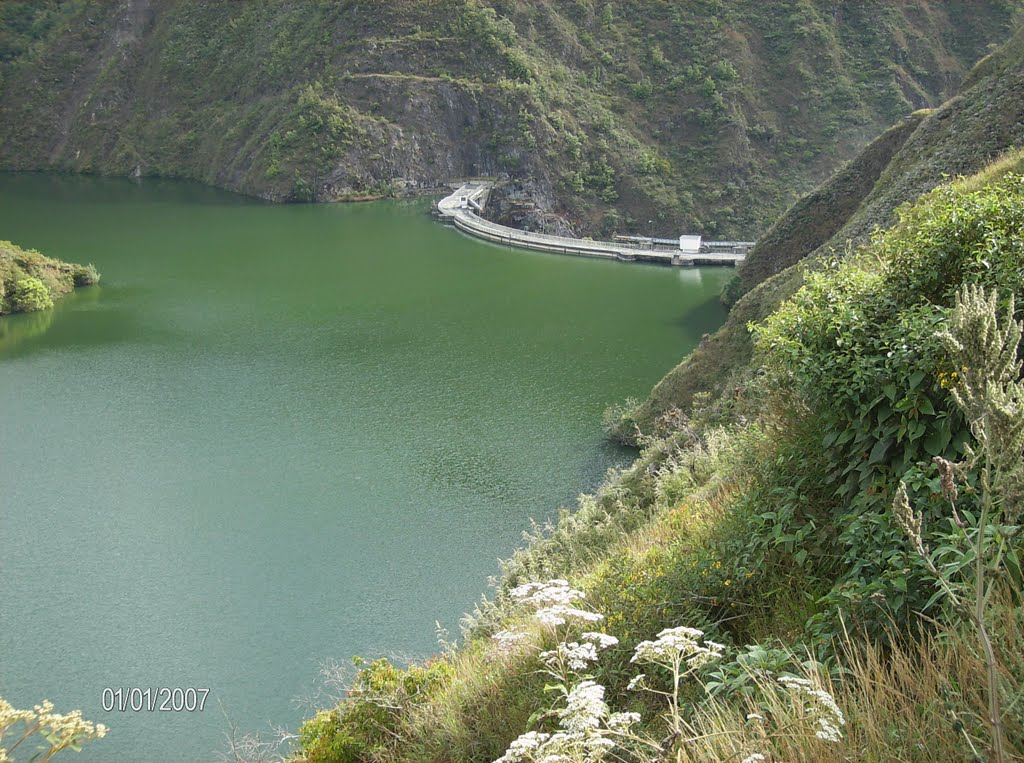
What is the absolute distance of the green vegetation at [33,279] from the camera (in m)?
43.0

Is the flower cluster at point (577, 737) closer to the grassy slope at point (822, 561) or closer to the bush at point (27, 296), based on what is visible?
the grassy slope at point (822, 561)

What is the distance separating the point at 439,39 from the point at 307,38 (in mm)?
14808

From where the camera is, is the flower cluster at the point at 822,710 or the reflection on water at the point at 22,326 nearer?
the flower cluster at the point at 822,710

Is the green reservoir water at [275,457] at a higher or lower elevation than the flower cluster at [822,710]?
lower

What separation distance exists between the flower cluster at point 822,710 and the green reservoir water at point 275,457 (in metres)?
11.1

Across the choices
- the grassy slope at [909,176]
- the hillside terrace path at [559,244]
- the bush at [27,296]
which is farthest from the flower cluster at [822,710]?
the hillside terrace path at [559,244]

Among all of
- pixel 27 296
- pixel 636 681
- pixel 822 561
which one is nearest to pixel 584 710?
pixel 636 681

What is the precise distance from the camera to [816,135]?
→ 255 ft

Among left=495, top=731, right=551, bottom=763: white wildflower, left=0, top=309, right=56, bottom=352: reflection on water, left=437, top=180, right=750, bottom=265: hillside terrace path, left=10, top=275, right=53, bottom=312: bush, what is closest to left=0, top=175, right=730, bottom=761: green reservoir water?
left=0, top=309, right=56, bottom=352: reflection on water

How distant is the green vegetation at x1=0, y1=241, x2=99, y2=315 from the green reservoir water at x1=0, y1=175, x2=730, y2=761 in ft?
3.35

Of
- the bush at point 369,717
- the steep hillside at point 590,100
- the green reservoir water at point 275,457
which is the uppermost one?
the steep hillside at point 590,100

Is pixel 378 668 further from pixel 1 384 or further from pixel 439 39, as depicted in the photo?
pixel 439 39

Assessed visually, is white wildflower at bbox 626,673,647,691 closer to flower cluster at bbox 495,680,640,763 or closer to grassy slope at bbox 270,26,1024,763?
grassy slope at bbox 270,26,1024,763

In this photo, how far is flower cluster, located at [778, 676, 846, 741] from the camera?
11.1 feet
